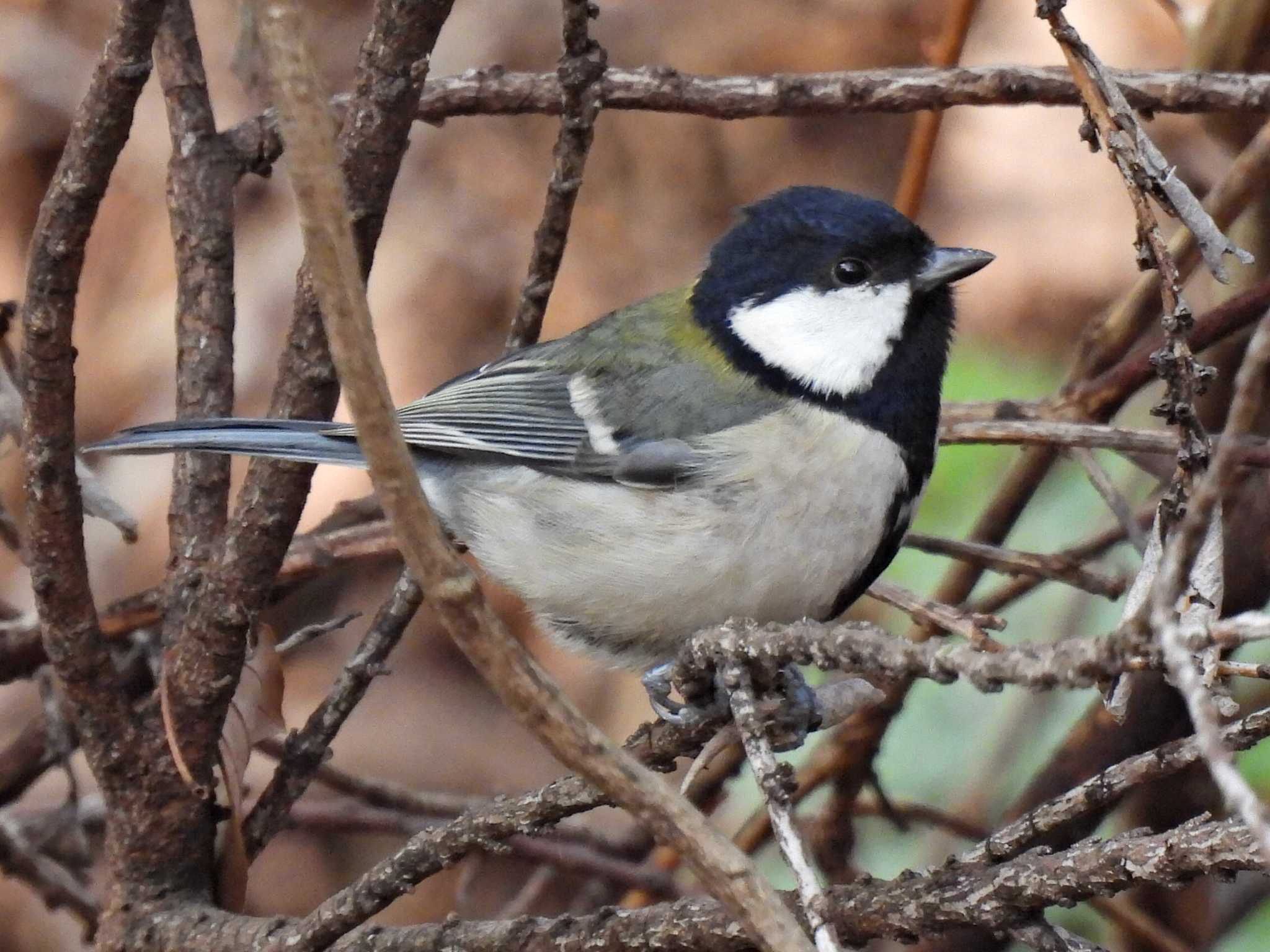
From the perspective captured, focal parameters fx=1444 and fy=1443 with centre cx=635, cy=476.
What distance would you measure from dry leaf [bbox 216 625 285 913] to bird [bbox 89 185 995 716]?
290 mm

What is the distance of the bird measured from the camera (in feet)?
6.15

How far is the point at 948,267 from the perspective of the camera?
2.09 meters

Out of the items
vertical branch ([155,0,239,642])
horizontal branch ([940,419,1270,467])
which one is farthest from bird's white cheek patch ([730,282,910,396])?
vertical branch ([155,0,239,642])

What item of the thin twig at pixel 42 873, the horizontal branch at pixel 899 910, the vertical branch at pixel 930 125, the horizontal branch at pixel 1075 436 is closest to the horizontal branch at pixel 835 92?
the horizontal branch at pixel 1075 436

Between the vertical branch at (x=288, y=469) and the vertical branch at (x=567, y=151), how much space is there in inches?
8.0

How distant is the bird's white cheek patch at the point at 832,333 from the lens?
6.73ft

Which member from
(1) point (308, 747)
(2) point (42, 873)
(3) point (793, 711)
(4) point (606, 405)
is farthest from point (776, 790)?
(2) point (42, 873)

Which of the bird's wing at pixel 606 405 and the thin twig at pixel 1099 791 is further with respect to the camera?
the bird's wing at pixel 606 405

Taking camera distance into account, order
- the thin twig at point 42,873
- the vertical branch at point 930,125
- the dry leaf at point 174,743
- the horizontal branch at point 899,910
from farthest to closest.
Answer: the vertical branch at point 930,125 → the thin twig at point 42,873 → the dry leaf at point 174,743 → the horizontal branch at point 899,910

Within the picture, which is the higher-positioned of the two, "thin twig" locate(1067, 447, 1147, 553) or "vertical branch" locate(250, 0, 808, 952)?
"thin twig" locate(1067, 447, 1147, 553)

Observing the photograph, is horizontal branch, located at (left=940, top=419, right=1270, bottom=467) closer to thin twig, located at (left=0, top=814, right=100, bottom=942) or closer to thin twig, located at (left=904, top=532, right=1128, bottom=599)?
thin twig, located at (left=904, top=532, right=1128, bottom=599)

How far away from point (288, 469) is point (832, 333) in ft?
2.64

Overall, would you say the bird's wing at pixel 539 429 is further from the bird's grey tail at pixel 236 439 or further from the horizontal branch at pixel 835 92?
the horizontal branch at pixel 835 92

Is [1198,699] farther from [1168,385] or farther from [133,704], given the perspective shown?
[133,704]
